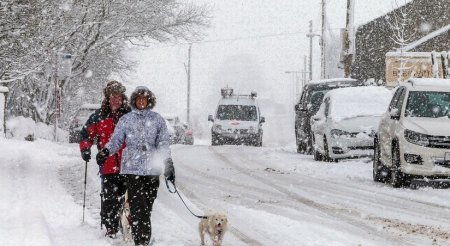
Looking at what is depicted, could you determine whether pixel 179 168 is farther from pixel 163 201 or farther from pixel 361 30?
pixel 361 30

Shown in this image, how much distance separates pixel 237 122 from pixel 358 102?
14713 mm

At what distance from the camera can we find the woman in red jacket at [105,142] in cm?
799

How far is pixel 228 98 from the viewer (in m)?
35.0

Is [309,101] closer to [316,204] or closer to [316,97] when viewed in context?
[316,97]

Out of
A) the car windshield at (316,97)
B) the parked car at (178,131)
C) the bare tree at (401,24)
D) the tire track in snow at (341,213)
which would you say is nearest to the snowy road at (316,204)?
the tire track in snow at (341,213)

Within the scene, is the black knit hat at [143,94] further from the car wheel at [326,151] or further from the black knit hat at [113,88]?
the car wheel at [326,151]

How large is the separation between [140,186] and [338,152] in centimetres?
1125

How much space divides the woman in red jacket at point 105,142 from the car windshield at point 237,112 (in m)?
25.9

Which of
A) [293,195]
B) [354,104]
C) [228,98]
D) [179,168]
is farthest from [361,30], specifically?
[293,195]

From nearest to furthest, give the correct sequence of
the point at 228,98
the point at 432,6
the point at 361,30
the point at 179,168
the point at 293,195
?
the point at 293,195 → the point at 179,168 → the point at 228,98 → the point at 432,6 → the point at 361,30

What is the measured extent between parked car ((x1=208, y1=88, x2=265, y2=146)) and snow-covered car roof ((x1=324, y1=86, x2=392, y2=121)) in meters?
13.7

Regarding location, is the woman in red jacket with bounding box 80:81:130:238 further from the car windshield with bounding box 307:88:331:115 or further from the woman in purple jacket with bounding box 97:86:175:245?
the car windshield with bounding box 307:88:331:115

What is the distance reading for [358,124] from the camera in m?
18.0

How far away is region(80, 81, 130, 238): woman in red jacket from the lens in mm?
7992
